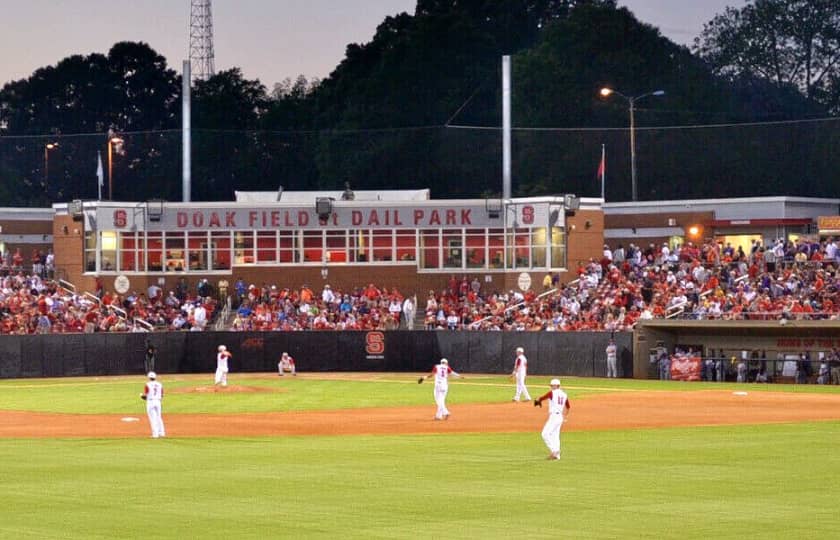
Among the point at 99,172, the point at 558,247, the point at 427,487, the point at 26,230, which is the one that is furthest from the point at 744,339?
the point at 26,230

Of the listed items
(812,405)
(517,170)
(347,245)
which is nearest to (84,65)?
(517,170)

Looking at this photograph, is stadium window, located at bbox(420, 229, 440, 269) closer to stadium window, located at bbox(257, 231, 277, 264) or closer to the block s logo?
stadium window, located at bbox(257, 231, 277, 264)

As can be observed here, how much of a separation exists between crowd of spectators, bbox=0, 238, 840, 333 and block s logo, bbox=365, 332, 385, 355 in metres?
1.41

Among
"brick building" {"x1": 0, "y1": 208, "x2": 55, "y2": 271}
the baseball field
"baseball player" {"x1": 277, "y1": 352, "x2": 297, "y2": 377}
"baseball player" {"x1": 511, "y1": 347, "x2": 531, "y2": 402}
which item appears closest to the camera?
the baseball field

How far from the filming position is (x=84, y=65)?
116250 millimetres

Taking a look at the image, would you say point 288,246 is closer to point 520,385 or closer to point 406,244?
point 406,244

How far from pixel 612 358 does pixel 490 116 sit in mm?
42819

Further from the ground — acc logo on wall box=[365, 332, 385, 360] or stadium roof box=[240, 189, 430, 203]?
stadium roof box=[240, 189, 430, 203]

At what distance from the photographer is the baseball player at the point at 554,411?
28031mm

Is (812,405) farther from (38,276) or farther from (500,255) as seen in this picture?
(38,276)

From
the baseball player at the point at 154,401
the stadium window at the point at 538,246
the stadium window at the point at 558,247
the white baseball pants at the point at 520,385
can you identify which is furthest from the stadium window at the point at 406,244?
the baseball player at the point at 154,401

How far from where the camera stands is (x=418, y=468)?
28.4 m

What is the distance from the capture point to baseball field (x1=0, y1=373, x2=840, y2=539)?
2098 cm


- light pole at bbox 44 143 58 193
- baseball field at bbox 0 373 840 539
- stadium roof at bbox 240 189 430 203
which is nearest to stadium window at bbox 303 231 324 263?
stadium roof at bbox 240 189 430 203
